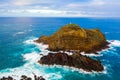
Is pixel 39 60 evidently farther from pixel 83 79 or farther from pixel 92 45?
pixel 92 45

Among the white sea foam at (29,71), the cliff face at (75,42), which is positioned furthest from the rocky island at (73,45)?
the white sea foam at (29,71)

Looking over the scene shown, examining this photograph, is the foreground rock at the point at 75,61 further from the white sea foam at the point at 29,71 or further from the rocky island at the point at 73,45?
the white sea foam at the point at 29,71

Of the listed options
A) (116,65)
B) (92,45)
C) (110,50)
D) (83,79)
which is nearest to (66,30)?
(92,45)

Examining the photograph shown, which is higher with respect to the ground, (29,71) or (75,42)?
(75,42)

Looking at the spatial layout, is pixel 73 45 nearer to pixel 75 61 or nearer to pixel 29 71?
pixel 75 61

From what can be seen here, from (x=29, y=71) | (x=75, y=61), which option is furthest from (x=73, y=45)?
(x=29, y=71)

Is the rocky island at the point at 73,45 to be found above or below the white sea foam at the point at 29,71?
above

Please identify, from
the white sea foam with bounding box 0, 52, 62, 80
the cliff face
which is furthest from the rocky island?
the white sea foam with bounding box 0, 52, 62, 80

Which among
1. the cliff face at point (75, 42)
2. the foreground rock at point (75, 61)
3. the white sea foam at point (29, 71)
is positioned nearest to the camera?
the white sea foam at point (29, 71)
